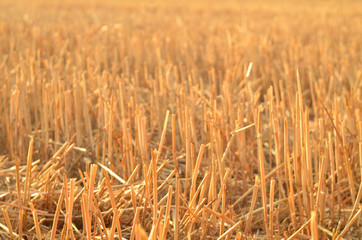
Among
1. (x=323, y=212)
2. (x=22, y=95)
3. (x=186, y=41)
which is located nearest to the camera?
(x=323, y=212)

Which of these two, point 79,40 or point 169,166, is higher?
point 79,40

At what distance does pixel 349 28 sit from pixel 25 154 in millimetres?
3474

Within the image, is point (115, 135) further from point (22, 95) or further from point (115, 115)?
point (22, 95)

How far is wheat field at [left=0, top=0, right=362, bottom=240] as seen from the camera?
1.00m

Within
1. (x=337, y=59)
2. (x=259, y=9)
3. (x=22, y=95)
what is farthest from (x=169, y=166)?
(x=259, y=9)

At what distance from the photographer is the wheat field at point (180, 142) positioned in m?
1.00

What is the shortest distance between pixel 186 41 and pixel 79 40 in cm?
74

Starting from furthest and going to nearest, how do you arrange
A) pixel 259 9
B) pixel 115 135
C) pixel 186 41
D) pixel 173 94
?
pixel 259 9 → pixel 186 41 → pixel 173 94 → pixel 115 135

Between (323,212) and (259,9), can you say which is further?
(259,9)

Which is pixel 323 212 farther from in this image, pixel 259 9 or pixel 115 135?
pixel 259 9

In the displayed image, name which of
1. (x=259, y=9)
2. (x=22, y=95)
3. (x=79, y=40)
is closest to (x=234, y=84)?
(x=22, y=95)

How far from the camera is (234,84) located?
2184 mm

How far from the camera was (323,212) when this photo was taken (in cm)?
112

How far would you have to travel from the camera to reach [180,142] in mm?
1632
